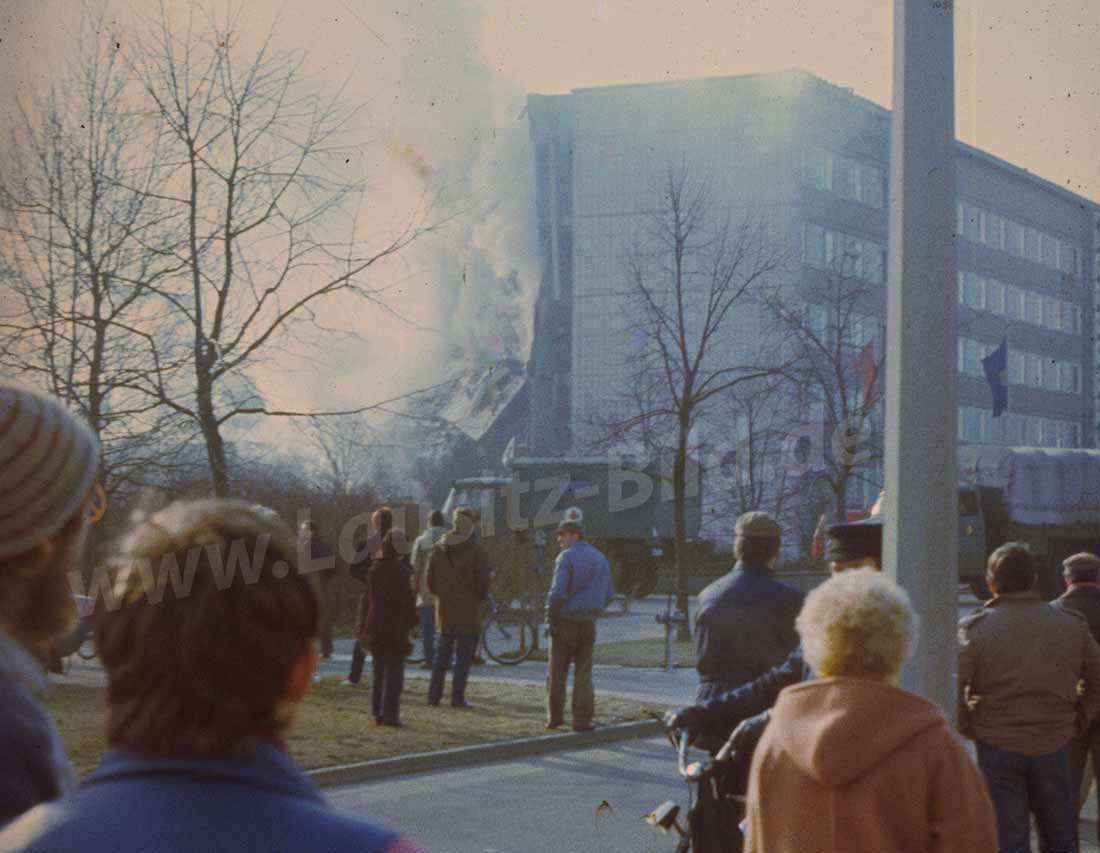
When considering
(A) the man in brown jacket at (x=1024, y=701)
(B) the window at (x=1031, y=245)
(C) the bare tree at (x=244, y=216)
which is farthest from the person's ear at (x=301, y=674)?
(B) the window at (x=1031, y=245)

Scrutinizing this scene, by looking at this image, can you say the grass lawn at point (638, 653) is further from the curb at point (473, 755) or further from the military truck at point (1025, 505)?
the military truck at point (1025, 505)

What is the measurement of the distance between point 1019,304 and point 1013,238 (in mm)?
3665

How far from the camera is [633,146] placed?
67875mm

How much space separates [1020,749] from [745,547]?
4.48ft

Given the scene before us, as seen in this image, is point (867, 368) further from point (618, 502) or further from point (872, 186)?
point (872, 186)

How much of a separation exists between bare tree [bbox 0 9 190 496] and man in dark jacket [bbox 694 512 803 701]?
748 cm

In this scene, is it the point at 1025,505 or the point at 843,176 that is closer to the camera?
the point at 1025,505

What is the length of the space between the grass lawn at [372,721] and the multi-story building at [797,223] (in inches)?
1283

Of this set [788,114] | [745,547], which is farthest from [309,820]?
[788,114]

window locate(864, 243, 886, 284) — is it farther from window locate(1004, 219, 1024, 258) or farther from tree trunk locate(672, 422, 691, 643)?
tree trunk locate(672, 422, 691, 643)

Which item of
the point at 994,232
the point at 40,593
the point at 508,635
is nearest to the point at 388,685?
the point at 508,635

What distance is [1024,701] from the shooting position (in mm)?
6730

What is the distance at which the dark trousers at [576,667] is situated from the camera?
1372 centimetres

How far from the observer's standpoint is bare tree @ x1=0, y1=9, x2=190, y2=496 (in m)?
12.8
